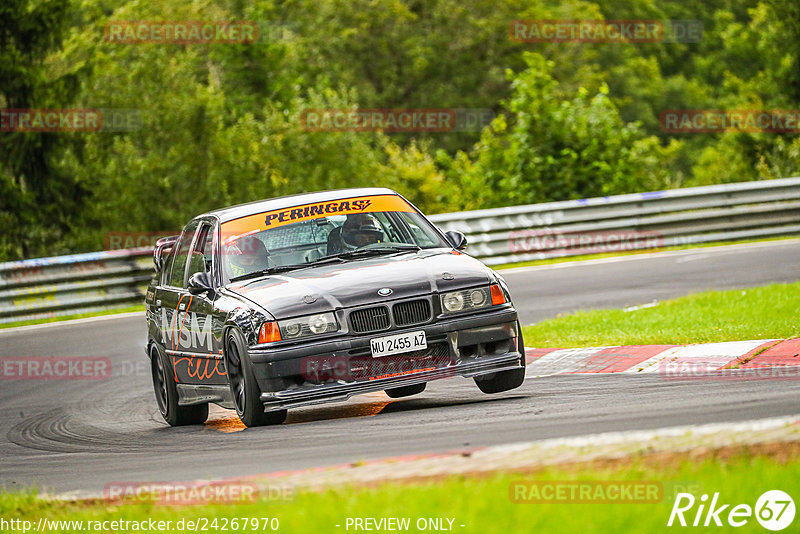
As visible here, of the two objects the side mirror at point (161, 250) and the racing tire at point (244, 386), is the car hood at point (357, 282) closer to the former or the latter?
the racing tire at point (244, 386)

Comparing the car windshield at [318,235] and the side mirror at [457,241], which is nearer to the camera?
the car windshield at [318,235]

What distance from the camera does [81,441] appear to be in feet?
29.8

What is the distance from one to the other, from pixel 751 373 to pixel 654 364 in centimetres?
132

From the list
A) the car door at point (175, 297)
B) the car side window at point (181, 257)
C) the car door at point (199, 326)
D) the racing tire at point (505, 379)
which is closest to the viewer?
the racing tire at point (505, 379)

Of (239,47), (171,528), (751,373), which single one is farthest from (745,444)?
(239,47)

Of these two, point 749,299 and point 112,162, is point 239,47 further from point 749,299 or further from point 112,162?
point 749,299

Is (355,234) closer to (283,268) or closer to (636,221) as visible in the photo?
(283,268)

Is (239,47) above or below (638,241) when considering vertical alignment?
above

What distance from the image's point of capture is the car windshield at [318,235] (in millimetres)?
9148

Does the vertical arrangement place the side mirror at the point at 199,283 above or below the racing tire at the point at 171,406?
above

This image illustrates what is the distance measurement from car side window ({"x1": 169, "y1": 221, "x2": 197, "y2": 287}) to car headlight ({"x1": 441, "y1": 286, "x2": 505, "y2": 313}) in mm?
2781

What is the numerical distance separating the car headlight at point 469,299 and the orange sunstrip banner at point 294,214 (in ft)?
5.00

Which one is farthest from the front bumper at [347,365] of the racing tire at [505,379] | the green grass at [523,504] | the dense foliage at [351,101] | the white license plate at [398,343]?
the dense foliage at [351,101]

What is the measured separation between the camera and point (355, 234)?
368 inches
